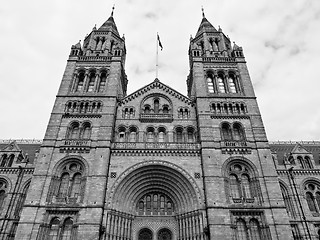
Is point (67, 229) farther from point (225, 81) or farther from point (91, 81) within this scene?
point (225, 81)

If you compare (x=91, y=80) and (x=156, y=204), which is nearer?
(x=156, y=204)

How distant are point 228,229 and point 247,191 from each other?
415 centimetres

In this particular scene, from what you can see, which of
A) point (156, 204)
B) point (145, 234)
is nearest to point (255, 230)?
point (156, 204)

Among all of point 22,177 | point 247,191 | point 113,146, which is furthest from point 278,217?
point 22,177

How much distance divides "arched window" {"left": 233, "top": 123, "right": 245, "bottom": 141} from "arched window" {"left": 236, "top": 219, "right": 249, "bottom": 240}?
25.8ft

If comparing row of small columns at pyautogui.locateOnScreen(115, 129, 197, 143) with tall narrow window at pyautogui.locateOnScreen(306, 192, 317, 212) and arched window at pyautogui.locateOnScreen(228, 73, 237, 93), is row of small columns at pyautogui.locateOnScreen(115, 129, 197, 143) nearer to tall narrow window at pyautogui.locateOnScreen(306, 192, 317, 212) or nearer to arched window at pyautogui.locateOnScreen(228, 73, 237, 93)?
arched window at pyautogui.locateOnScreen(228, 73, 237, 93)

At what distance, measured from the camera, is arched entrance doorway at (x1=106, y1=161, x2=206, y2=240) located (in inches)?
837

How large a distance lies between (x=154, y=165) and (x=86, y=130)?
308 inches

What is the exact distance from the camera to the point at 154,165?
23.3 meters

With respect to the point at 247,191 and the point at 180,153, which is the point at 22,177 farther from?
the point at 247,191

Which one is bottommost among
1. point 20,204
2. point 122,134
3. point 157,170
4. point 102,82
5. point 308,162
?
point 20,204

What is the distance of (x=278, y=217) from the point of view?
802 inches

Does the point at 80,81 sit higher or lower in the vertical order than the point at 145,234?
higher

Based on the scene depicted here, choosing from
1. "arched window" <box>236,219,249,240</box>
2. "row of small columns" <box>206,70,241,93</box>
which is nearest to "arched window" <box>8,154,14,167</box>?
"row of small columns" <box>206,70,241,93</box>
